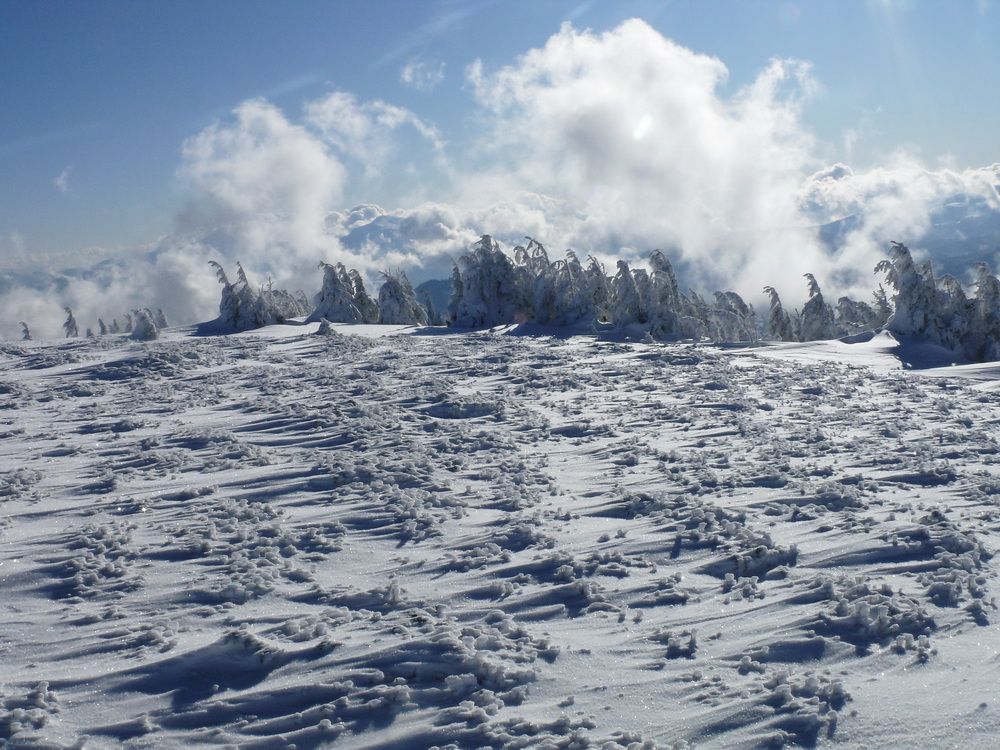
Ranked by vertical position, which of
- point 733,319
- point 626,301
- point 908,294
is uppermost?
point 626,301

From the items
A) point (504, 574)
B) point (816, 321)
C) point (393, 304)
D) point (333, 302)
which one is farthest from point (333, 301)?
point (504, 574)

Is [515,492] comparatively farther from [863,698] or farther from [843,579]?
[863,698]

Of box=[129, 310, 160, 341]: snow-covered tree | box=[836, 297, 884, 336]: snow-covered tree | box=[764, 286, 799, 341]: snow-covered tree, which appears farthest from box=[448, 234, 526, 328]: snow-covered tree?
box=[836, 297, 884, 336]: snow-covered tree

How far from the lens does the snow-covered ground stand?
441 cm

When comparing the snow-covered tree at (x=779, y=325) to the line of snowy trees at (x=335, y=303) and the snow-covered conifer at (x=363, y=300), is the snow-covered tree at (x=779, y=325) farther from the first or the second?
the snow-covered conifer at (x=363, y=300)

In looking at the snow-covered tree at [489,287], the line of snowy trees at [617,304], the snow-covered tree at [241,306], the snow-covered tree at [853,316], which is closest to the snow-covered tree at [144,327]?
the line of snowy trees at [617,304]

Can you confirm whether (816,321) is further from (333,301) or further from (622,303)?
(333,301)

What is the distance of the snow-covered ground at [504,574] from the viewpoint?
174 inches

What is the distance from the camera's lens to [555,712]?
4.45 metres

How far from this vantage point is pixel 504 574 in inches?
256

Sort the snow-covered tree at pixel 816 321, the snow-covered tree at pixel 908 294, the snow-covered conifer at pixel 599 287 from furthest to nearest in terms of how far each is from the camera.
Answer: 1. the snow-covered tree at pixel 816 321
2. the snow-covered conifer at pixel 599 287
3. the snow-covered tree at pixel 908 294

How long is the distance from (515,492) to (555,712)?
4.34 meters

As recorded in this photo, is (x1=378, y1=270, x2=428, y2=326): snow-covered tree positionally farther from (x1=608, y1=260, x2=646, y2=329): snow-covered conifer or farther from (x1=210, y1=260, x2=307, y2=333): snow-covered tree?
(x1=608, y1=260, x2=646, y2=329): snow-covered conifer

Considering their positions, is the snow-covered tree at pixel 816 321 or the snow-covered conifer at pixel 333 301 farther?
the snow-covered tree at pixel 816 321
